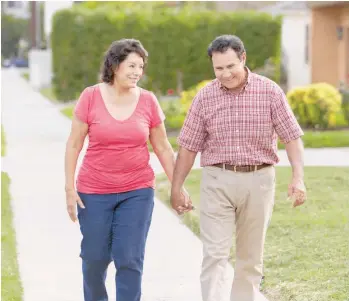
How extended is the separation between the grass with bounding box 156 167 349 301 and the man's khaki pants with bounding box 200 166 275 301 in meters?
0.86

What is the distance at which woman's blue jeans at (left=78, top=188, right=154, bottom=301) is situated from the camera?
5.34m

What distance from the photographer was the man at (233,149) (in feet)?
17.3

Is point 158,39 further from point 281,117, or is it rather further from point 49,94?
point 281,117

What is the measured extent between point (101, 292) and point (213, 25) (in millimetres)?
22898

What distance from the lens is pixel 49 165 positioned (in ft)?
45.1

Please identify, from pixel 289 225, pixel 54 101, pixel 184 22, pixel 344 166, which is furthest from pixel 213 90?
pixel 54 101

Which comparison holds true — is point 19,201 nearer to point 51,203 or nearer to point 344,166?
point 51,203

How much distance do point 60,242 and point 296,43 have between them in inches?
1054

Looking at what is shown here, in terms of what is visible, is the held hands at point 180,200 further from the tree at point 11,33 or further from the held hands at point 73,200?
the tree at point 11,33

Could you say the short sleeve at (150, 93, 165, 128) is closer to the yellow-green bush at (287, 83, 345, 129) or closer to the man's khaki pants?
the man's khaki pants

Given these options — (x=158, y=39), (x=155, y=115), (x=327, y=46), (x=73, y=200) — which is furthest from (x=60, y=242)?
(x=327, y=46)

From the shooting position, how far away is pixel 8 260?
7438mm

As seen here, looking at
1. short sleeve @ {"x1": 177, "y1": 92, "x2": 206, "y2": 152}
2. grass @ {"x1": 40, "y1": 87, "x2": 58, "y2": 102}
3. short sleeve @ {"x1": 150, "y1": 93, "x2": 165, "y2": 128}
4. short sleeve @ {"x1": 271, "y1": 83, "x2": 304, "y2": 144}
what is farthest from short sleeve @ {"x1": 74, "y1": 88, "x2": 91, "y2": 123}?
grass @ {"x1": 40, "y1": 87, "x2": 58, "y2": 102}

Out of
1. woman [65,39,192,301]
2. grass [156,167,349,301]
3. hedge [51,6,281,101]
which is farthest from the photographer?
hedge [51,6,281,101]
